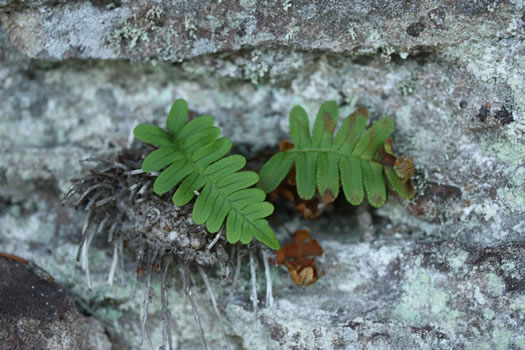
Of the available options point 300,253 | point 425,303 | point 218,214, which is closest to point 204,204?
point 218,214

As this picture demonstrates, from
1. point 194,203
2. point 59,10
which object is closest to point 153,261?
point 194,203

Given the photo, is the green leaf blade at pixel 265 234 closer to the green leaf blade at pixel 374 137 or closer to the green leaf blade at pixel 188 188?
the green leaf blade at pixel 188 188

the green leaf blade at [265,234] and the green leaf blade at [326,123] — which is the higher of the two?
the green leaf blade at [326,123]

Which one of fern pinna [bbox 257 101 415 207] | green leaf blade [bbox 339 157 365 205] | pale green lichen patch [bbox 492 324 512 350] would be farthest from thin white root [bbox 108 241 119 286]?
pale green lichen patch [bbox 492 324 512 350]

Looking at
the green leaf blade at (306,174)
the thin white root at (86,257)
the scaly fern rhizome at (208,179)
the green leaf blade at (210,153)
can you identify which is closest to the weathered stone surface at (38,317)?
the thin white root at (86,257)

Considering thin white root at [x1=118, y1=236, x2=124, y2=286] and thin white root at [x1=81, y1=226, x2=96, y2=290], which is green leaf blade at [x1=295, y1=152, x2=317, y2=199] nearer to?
thin white root at [x1=118, y1=236, x2=124, y2=286]
